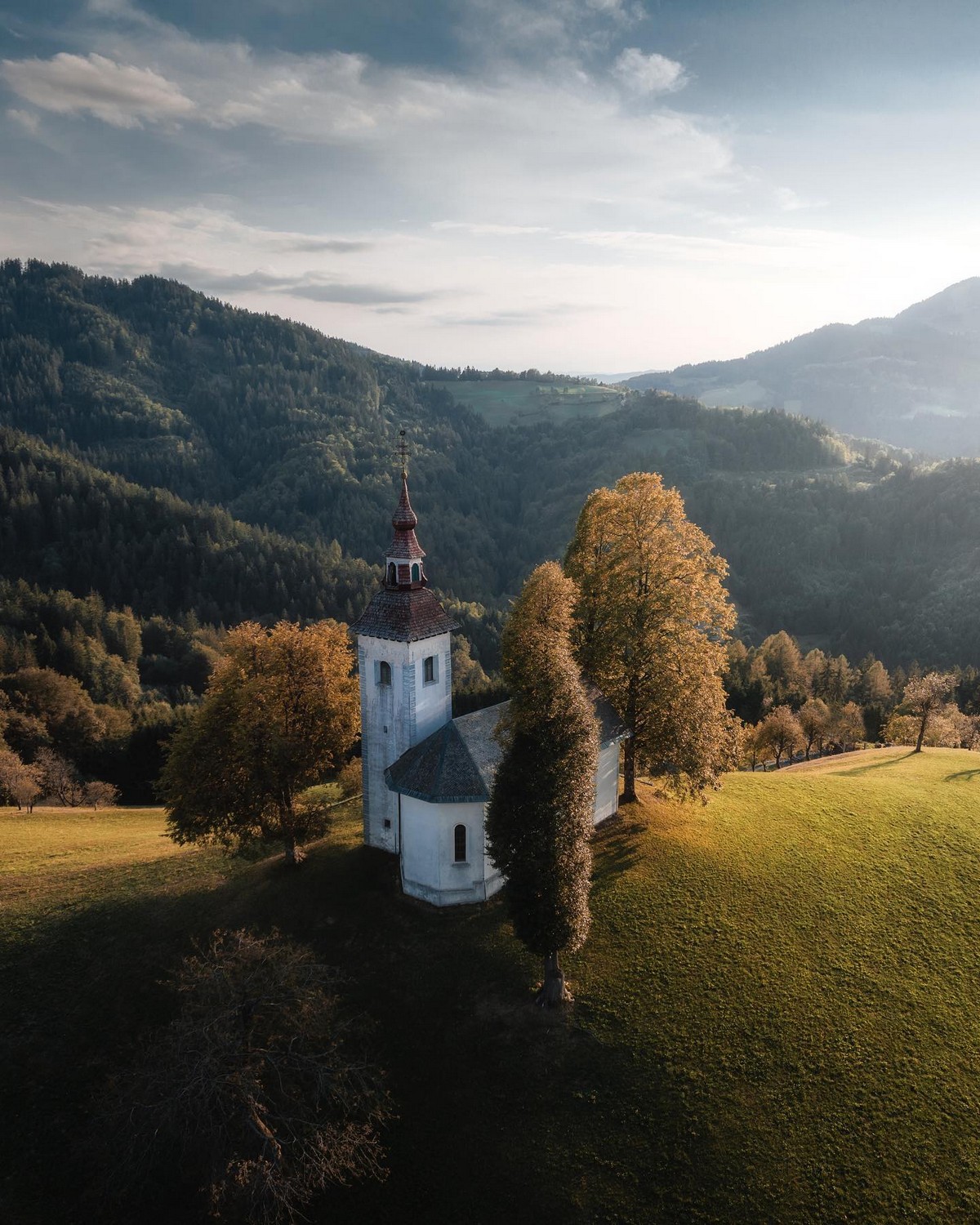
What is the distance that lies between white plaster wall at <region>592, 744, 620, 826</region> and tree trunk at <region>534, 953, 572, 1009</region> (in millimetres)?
11162

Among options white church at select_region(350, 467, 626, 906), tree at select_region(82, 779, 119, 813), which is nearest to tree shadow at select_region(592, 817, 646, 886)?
white church at select_region(350, 467, 626, 906)

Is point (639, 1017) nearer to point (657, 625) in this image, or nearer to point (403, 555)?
point (657, 625)

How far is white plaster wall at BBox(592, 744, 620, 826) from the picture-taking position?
39000mm

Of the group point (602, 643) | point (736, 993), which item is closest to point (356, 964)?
point (736, 993)

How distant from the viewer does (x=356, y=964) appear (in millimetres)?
31141

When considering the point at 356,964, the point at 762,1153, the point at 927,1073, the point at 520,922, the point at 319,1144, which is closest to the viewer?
the point at 319,1144

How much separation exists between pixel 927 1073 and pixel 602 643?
2236 cm

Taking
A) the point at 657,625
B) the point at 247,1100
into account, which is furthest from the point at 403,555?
the point at 247,1100

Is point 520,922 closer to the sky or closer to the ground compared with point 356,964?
closer to the sky

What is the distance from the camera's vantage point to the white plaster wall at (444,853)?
110ft

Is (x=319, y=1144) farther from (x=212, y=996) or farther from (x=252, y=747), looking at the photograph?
(x=252, y=747)

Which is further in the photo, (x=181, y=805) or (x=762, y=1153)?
(x=181, y=805)

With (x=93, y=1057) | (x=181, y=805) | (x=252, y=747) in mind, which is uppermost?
(x=252, y=747)

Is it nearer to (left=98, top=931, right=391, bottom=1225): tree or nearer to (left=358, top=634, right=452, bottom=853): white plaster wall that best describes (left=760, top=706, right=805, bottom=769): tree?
(left=358, top=634, right=452, bottom=853): white plaster wall
